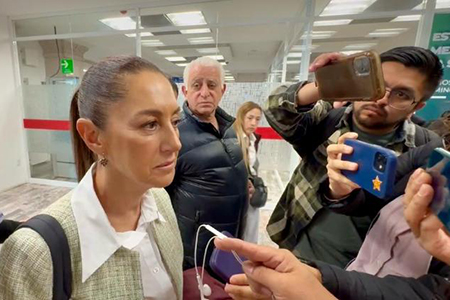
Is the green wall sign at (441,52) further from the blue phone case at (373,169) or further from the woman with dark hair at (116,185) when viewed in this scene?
the woman with dark hair at (116,185)

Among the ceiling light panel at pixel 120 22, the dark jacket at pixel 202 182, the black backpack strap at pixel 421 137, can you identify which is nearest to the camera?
the black backpack strap at pixel 421 137

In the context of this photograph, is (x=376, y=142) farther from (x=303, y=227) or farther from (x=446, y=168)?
(x=446, y=168)

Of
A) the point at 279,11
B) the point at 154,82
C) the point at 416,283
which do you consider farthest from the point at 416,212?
the point at 279,11

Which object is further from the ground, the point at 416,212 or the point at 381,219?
the point at 416,212

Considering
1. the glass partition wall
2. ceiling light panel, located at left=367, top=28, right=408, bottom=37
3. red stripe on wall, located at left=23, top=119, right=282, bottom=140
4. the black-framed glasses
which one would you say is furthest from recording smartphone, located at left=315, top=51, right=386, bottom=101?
red stripe on wall, located at left=23, top=119, right=282, bottom=140

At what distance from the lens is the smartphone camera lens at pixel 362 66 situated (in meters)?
0.58

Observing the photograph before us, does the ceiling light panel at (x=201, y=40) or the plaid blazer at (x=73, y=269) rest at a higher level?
the ceiling light panel at (x=201, y=40)

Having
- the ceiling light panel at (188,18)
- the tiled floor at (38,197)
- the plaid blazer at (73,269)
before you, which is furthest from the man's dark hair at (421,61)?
the ceiling light panel at (188,18)

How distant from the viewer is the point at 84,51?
14.0 ft

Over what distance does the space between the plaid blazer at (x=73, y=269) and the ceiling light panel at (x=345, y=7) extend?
3.30 meters

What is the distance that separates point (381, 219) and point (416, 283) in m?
0.17

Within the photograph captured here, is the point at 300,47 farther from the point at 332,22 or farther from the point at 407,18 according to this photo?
the point at 407,18

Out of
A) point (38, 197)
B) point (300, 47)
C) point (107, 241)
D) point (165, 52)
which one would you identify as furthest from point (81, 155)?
point (165, 52)

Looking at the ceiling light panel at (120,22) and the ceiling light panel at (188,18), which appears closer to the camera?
the ceiling light panel at (188,18)
